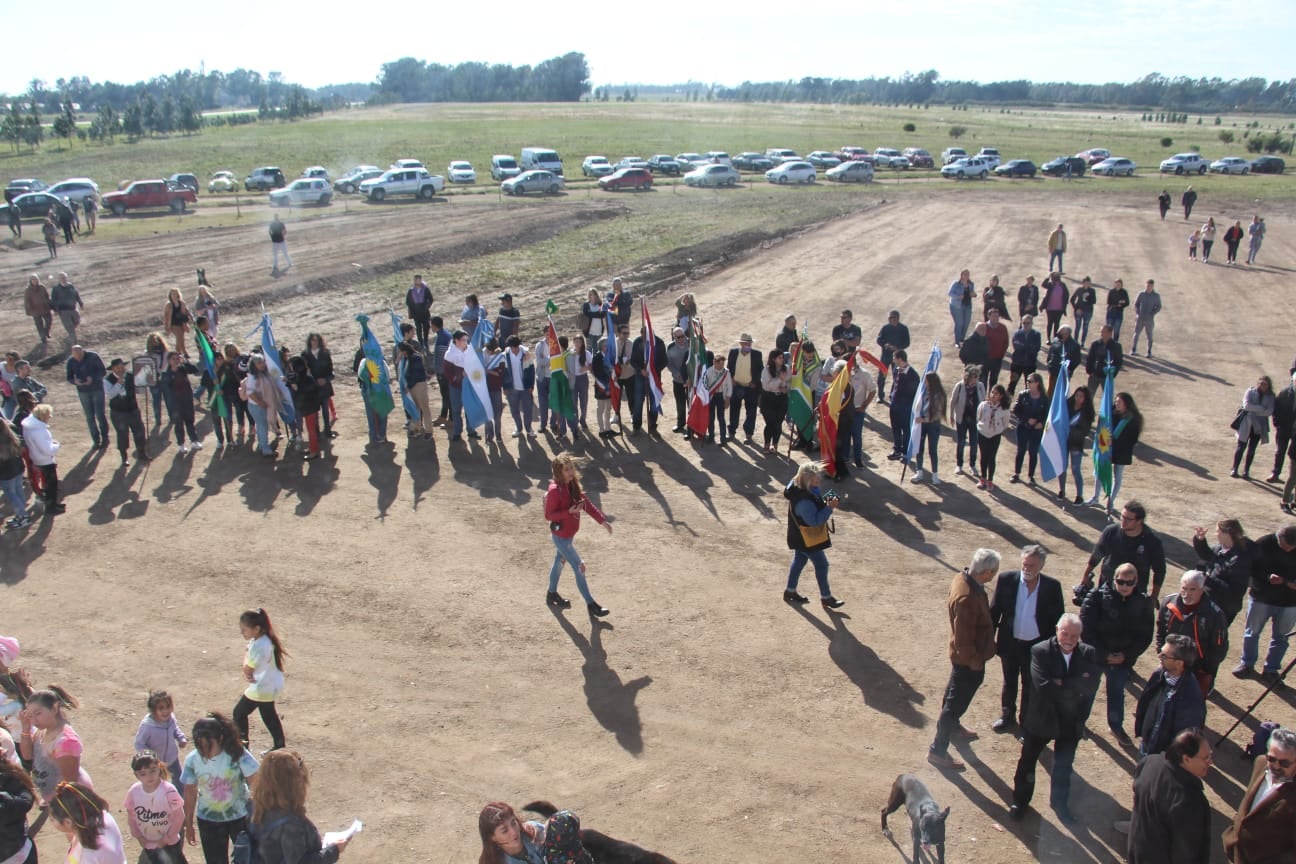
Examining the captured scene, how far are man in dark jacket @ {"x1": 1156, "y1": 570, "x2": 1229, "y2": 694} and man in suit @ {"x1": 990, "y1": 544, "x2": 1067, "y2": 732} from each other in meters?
0.86

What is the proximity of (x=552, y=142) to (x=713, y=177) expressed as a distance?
28.0m

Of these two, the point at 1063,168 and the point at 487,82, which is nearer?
the point at 1063,168

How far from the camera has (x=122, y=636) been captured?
9.27 m

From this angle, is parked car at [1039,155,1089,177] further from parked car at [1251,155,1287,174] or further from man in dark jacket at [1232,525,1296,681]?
man in dark jacket at [1232,525,1296,681]

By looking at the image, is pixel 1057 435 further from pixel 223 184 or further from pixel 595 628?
pixel 223 184

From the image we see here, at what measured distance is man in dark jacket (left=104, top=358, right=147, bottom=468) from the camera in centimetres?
1288

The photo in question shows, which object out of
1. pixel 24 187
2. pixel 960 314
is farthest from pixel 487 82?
pixel 960 314

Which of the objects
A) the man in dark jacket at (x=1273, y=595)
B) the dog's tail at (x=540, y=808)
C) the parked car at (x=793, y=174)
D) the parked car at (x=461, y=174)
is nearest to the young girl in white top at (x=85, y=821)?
the dog's tail at (x=540, y=808)

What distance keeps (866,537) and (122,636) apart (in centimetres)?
814

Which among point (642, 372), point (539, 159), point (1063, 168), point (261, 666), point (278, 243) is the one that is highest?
point (539, 159)

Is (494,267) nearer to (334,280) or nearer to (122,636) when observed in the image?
(334,280)

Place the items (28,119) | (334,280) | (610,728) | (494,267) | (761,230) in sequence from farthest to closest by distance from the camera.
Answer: (28,119)
(761,230)
(494,267)
(334,280)
(610,728)

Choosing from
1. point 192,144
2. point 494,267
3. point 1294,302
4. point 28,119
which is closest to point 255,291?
point 494,267

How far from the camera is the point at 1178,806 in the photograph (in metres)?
5.20
